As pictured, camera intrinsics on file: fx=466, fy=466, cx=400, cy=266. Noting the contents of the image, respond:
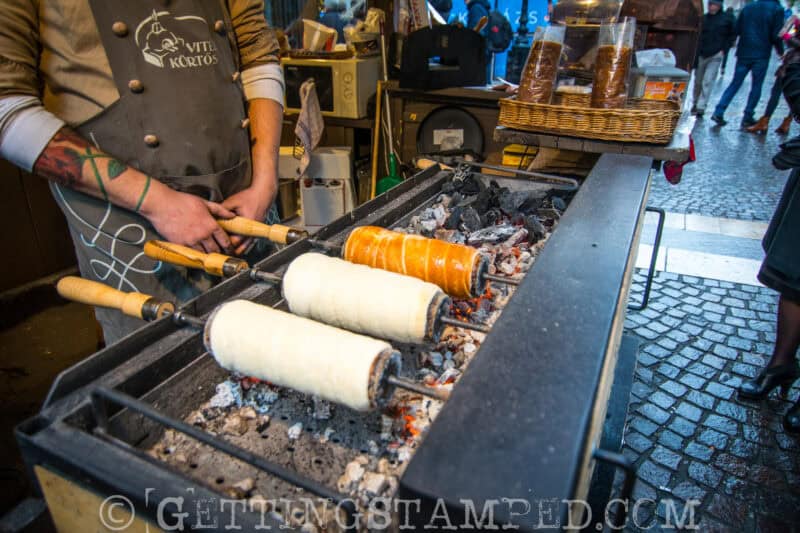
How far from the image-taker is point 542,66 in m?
2.92

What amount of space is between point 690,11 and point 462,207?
3726mm

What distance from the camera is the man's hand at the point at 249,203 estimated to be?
169cm

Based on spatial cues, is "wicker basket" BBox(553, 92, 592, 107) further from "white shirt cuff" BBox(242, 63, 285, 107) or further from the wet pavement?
"white shirt cuff" BBox(242, 63, 285, 107)

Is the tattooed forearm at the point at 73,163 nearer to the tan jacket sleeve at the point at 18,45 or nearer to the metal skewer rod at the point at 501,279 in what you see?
the tan jacket sleeve at the point at 18,45

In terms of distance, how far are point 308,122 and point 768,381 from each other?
427cm

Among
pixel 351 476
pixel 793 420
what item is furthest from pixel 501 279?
pixel 793 420

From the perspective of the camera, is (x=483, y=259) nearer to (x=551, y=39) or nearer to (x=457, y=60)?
(x=551, y=39)

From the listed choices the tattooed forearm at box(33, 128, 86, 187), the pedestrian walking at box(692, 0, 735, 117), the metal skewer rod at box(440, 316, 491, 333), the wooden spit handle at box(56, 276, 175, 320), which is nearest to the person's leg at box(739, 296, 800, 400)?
the metal skewer rod at box(440, 316, 491, 333)

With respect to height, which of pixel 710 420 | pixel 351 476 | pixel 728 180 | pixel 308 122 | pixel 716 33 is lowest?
pixel 710 420

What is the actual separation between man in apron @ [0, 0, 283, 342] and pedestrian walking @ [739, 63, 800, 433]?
9.64 feet

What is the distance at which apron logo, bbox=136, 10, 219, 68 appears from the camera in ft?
5.03

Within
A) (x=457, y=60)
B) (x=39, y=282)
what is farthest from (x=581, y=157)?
(x=39, y=282)

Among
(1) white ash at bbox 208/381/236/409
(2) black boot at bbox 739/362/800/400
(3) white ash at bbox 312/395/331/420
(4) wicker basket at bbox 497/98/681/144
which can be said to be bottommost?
(2) black boot at bbox 739/362/800/400
